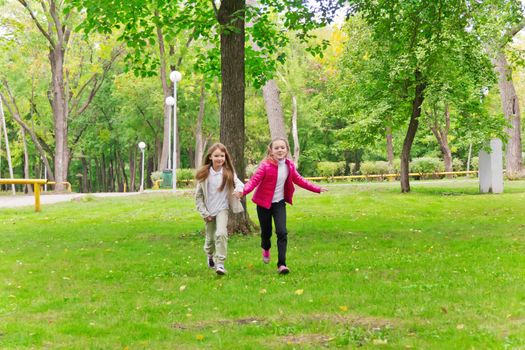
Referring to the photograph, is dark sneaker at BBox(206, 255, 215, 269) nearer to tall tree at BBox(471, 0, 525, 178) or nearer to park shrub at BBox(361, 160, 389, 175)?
tall tree at BBox(471, 0, 525, 178)

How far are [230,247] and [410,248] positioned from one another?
296 centimetres

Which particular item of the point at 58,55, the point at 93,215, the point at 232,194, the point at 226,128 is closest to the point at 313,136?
the point at 58,55

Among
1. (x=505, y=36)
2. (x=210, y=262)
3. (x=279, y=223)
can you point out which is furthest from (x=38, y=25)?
(x=279, y=223)

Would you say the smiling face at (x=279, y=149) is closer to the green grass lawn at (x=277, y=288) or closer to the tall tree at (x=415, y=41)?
the green grass lawn at (x=277, y=288)

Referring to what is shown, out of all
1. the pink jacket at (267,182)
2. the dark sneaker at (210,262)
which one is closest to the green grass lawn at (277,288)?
the dark sneaker at (210,262)

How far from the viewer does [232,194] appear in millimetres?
8773

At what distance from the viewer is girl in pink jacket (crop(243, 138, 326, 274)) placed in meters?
8.55

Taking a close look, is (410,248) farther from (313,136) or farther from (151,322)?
(313,136)

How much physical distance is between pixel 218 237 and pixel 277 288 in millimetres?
1377

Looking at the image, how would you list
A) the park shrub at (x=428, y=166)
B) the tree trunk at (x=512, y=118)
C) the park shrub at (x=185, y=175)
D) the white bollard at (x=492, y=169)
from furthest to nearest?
the park shrub at (x=428, y=166), the park shrub at (x=185, y=175), the tree trunk at (x=512, y=118), the white bollard at (x=492, y=169)

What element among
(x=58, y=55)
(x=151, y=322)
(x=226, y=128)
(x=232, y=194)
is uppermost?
(x=58, y=55)

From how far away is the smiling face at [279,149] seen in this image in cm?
854

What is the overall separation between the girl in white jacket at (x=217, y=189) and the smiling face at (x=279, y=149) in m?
0.61

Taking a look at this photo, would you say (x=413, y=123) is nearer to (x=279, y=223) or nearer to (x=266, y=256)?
(x=266, y=256)
